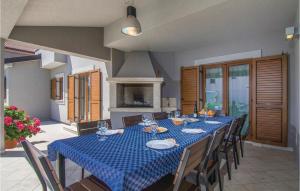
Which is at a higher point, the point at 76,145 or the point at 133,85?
the point at 133,85

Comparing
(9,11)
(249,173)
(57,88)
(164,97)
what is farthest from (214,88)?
(57,88)

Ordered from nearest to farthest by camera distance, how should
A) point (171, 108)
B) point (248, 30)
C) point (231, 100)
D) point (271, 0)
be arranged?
point (271, 0) < point (248, 30) < point (231, 100) < point (171, 108)

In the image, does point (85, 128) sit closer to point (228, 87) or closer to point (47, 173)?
point (47, 173)

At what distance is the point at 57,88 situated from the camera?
27.0ft

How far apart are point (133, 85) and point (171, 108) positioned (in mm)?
1258

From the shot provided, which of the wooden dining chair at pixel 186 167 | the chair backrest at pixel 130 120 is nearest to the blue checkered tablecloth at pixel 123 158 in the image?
the wooden dining chair at pixel 186 167

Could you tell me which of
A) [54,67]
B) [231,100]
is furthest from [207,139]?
[54,67]

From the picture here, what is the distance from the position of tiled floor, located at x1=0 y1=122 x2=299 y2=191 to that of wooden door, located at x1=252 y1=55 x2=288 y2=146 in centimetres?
42

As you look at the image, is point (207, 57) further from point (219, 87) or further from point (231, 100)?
point (231, 100)

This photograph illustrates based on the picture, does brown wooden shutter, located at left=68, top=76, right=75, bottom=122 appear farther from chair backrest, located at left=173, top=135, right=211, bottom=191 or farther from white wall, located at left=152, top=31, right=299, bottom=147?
chair backrest, located at left=173, top=135, right=211, bottom=191

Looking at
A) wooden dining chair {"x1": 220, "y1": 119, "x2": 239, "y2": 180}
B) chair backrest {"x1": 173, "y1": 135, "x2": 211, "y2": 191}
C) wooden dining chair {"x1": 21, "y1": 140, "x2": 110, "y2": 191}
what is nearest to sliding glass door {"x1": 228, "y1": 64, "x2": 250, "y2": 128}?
wooden dining chair {"x1": 220, "y1": 119, "x2": 239, "y2": 180}

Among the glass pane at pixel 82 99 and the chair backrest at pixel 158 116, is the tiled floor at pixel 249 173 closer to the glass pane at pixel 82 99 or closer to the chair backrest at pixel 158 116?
the chair backrest at pixel 158 116

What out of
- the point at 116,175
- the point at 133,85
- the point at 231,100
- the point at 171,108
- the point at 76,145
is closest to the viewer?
the point at 116,175

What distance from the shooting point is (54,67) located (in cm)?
808
